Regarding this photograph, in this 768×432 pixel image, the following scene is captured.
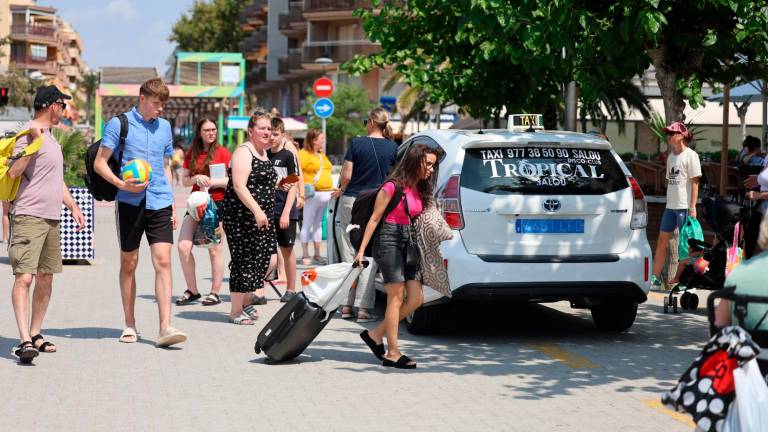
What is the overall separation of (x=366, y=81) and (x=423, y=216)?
6001cm

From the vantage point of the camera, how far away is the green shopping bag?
39.7ft

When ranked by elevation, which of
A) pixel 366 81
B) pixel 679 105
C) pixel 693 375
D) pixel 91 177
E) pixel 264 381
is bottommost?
pixel 264 381

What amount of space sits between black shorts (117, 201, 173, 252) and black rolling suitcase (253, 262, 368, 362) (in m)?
1.22

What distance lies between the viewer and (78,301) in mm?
12125

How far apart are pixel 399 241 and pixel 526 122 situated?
224 centimetres

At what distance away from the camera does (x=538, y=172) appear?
9320mm

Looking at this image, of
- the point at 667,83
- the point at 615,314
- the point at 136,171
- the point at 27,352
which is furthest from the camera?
the point at 667,83

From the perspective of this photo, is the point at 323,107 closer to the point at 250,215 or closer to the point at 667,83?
the point at 667,83

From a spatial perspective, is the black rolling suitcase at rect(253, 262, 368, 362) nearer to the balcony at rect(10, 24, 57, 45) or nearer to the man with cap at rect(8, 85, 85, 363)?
the man with cap at rect(8, 85, 85, 363)

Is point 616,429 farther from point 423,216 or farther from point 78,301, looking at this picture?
point 78,301

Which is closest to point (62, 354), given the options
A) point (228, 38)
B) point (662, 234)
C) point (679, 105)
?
point (662, 234)

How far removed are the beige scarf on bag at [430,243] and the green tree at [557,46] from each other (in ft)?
8.77

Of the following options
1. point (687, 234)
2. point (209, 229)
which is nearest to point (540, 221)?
point (687, 234)

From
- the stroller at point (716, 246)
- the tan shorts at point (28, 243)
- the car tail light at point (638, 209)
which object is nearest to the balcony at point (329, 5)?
the stroller at point (716, 246)
